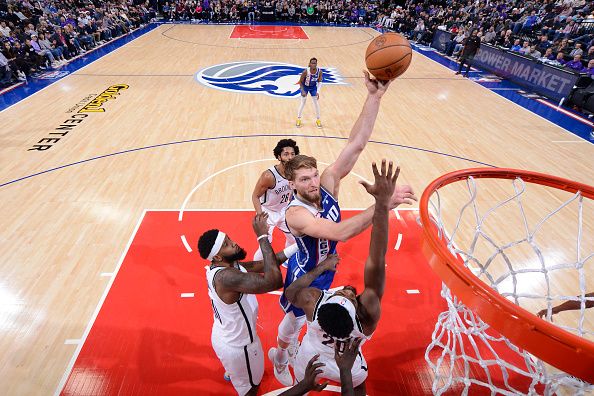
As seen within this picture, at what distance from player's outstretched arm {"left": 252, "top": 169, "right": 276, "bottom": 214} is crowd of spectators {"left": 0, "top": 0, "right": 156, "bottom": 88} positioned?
39.0ft

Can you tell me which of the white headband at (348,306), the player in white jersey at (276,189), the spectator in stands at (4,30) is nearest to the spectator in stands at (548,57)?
the player in white jersey at (276,189)

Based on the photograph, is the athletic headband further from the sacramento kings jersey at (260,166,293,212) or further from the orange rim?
the sacramento kings jersey at (260,166,293,212)

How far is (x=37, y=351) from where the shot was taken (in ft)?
12.4

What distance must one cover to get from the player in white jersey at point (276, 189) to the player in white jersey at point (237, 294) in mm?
1401

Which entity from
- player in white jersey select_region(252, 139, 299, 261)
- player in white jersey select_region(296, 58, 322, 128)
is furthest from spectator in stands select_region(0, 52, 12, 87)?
player in white jersey select_region(252, 139, 299, 261)

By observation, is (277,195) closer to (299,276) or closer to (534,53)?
(299,276)

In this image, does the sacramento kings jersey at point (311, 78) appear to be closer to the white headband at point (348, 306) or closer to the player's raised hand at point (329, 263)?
the player's raised hand at point (329, 263)

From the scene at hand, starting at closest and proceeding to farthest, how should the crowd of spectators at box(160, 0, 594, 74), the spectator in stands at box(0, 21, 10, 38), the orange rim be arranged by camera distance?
the orange rim
the spectator in stands at box(0, 21, 10, 38)
the crowd of spectators at box(160, 0, 594, 74)

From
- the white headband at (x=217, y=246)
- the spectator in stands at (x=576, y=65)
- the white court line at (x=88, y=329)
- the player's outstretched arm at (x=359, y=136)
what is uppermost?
the player's outstretched arm at (x=359, y=136)

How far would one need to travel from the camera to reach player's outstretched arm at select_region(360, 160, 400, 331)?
182cm

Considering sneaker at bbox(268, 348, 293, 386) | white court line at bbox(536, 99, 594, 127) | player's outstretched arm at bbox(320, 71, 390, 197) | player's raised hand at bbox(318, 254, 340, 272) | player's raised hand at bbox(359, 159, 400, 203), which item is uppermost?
player's raised hand at bbox(359, 159, 400, 203)

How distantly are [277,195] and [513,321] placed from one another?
309cm

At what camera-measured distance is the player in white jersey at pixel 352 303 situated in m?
1.87

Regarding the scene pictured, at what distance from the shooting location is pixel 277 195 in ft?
15.2
